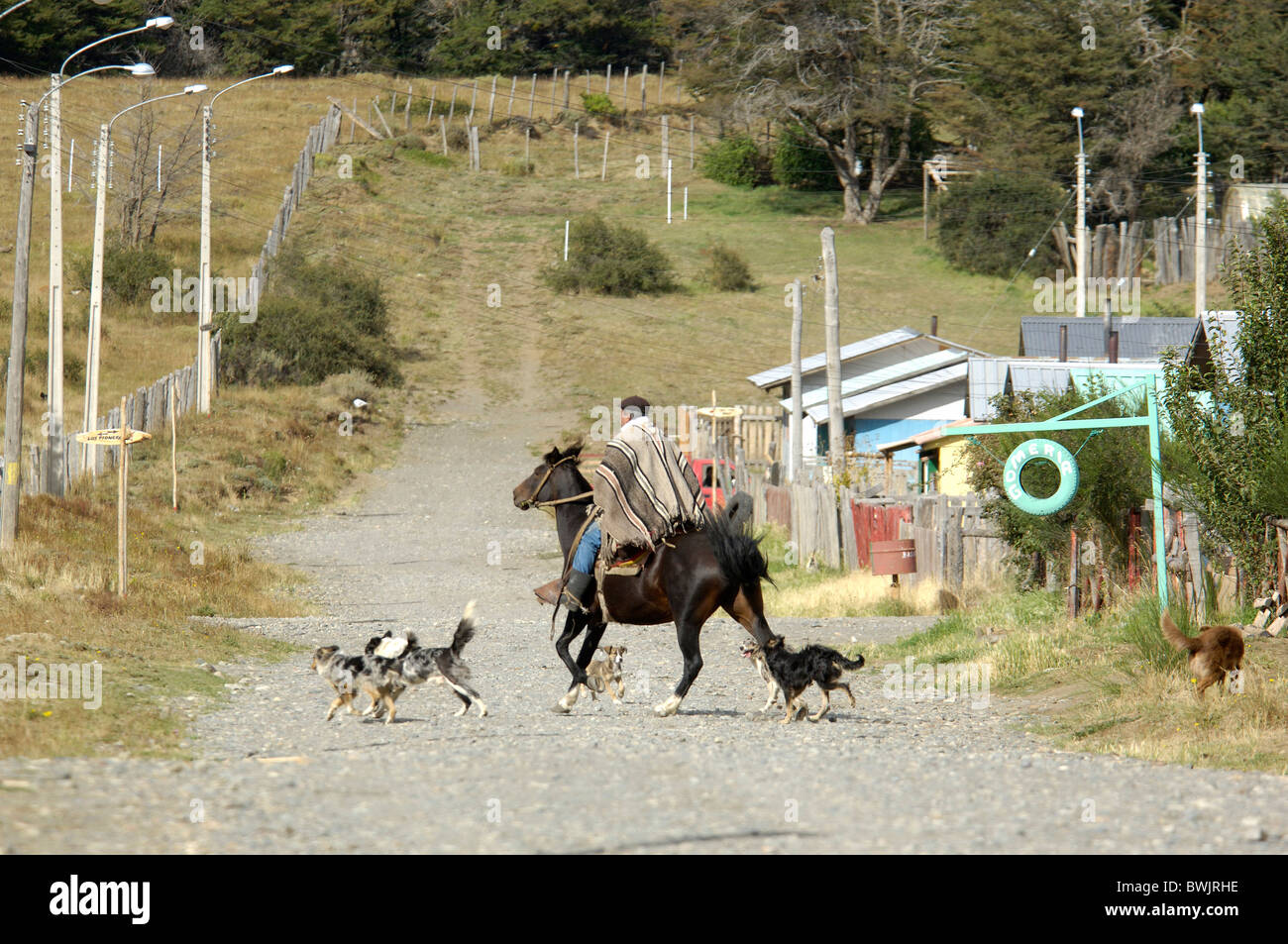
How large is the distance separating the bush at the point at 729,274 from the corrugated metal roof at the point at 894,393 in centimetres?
2088

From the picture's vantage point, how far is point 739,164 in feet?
265

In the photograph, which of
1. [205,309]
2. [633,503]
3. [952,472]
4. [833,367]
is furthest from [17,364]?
[952,472]

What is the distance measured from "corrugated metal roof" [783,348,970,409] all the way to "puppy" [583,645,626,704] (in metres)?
31.5

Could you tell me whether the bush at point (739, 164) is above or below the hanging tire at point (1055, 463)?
above

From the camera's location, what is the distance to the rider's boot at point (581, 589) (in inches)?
510

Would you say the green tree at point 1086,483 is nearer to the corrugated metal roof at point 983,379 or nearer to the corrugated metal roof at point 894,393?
the corrugated metal roof at point 983,379

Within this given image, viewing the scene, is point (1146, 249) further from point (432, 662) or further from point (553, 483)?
point (432, 662)

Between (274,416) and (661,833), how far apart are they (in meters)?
38.5

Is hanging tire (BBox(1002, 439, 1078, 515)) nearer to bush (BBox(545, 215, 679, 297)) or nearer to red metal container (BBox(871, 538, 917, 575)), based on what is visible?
red metal container (BBox(871, 538, 917, 575))

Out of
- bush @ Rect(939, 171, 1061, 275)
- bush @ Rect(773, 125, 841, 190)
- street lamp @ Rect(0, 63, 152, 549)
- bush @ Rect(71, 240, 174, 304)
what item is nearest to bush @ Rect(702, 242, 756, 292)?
bush @ Rect(939, 171, 1061, 275)

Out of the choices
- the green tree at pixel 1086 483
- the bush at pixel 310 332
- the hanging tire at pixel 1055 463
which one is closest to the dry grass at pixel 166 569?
the bush at pixel 310 332

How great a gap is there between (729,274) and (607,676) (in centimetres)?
5239
